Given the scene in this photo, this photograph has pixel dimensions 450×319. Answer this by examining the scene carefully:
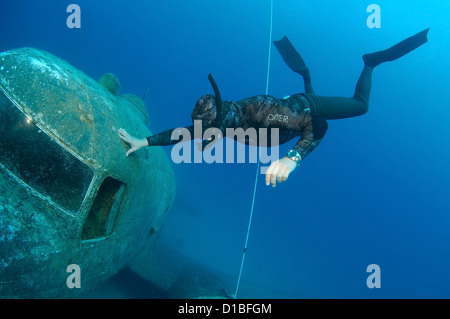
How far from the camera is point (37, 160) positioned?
A: 2961 millimetres

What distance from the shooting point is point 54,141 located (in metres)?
3.06

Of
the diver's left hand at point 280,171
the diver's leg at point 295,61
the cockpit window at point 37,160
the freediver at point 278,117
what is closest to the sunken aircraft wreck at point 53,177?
the cockpit window at point 37,160

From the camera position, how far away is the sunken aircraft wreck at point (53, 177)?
8.86 feet

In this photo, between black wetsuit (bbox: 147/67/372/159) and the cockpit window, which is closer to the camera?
the cockpit window

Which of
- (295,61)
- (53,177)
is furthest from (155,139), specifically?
(295,61)

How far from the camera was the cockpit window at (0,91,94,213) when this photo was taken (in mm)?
2852

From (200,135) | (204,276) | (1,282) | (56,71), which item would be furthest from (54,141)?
(204,276)

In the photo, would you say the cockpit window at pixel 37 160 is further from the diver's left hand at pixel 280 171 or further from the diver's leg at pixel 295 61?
the diver's leg at pixel 295 61

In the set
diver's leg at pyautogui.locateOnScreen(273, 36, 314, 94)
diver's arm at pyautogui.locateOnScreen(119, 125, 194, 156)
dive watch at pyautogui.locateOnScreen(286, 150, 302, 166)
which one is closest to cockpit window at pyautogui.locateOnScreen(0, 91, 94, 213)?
diver's arm at pyautogui.locateOnScreen(119, 125, 194, 156)

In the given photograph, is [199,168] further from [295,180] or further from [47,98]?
[47,98]

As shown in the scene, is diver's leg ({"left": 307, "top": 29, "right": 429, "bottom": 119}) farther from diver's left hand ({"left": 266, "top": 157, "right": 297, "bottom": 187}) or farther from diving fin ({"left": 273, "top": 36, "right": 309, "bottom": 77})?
diver's left hand ({"left": 266, "top": 157, "right": 297, "bottom": 187})

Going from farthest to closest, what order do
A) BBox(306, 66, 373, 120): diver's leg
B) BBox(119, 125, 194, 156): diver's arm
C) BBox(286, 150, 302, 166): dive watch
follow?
1. BBox(306, 66, 373, 120): diver's leg
2. BBox(119, 125, 194, 156): diver's arm
3. BBox(286, 150, 302, 166): dive watch

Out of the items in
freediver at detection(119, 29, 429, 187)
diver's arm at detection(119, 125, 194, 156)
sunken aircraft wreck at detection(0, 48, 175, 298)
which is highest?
freediver at detection(119, 29, 429, 187)

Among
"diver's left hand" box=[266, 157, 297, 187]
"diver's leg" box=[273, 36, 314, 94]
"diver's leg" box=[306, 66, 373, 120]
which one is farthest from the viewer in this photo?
"diver's leg" box=[273, 36, 314, 94]
